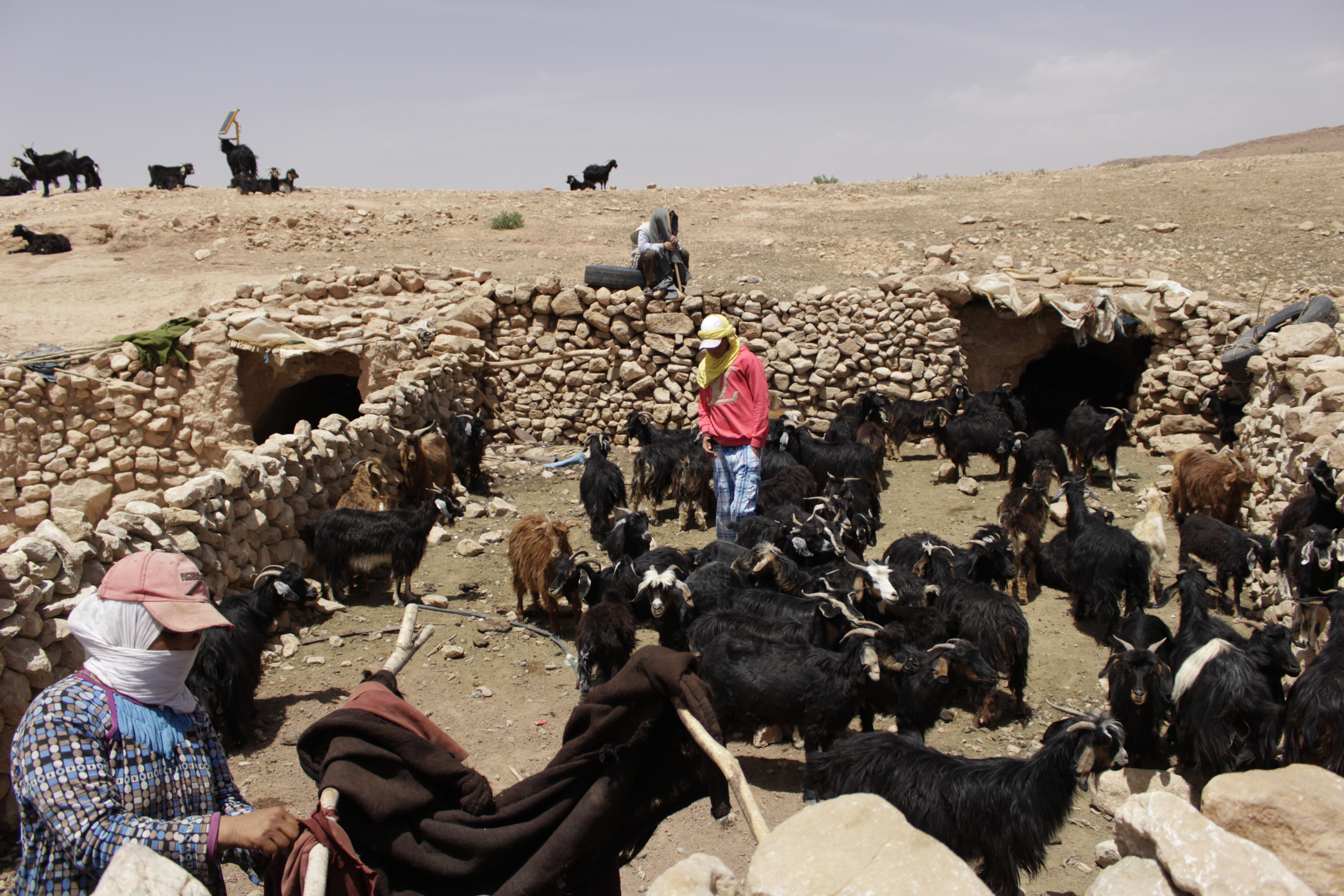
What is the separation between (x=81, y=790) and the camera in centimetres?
193

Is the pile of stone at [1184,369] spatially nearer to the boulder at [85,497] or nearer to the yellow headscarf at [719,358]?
the yellow headscarf at [719,358]

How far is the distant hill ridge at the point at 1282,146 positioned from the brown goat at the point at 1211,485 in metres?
33.9

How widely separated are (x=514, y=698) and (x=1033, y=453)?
6804mm

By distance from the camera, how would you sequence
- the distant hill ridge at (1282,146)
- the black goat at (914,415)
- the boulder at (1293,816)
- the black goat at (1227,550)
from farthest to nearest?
the distant hill ridge at (1282,146)
the black goat at (914,415)
the black goat at (1227,550)
the boulder at (1293,816)

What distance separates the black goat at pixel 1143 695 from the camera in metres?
4.60

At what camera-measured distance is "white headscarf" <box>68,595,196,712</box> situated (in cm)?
204

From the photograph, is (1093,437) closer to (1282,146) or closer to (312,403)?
(312,403)

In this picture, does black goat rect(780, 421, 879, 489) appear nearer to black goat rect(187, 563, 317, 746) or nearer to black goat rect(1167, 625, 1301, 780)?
black goat rect(1167, 625, 1301, 780)

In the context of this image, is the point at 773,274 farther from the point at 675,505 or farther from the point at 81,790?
the point at 81,790

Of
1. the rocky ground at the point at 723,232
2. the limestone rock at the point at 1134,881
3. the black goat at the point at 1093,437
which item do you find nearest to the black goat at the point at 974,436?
the black goat at the point at 1093,437

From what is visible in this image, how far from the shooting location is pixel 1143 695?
14.9 feet

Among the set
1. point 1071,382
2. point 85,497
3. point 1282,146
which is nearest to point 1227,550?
point 1071,382

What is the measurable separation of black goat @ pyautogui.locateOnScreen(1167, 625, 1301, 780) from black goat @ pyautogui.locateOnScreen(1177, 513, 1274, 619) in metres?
2.30

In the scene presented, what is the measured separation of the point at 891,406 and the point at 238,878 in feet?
30.7
